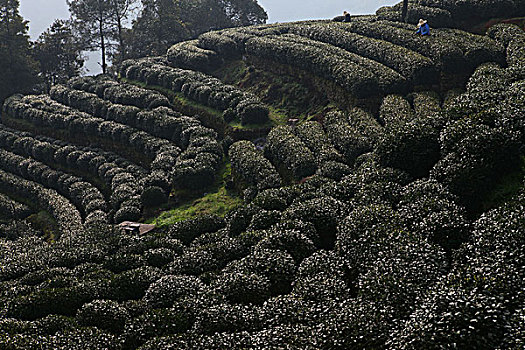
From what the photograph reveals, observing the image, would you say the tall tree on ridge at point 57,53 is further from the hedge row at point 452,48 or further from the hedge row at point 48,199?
the hedge row at point 452,48

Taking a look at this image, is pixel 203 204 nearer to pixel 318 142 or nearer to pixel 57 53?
pixel 318 142

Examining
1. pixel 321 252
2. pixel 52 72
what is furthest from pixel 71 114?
pixel 321 252

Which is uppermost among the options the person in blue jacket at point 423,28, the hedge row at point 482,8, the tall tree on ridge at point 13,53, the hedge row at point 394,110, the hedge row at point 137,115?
the tall tree on ridge at point 13,53

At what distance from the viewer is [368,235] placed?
1170cm

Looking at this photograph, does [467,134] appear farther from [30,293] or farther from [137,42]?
[137,42]

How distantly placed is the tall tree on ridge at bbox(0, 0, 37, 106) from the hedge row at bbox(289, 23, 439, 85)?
37195 mm

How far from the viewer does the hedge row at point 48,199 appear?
27438 mm

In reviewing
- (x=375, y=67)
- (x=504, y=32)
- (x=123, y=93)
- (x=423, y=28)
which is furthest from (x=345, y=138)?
(x=123, y=93)

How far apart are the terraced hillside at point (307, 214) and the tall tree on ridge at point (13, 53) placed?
21.6 metres

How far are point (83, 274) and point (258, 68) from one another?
29.5 metres

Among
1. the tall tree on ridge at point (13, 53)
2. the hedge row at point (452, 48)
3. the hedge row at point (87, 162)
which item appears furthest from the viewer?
the tall tree on ridge at point (13, 53)

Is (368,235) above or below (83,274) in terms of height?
above

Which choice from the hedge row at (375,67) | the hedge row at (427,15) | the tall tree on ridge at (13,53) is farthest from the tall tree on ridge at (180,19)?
the hedge row at (427,15)

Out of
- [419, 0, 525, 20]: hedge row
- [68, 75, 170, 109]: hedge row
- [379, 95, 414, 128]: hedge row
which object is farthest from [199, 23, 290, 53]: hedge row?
[379, 95, 414, 128]: hedge row
